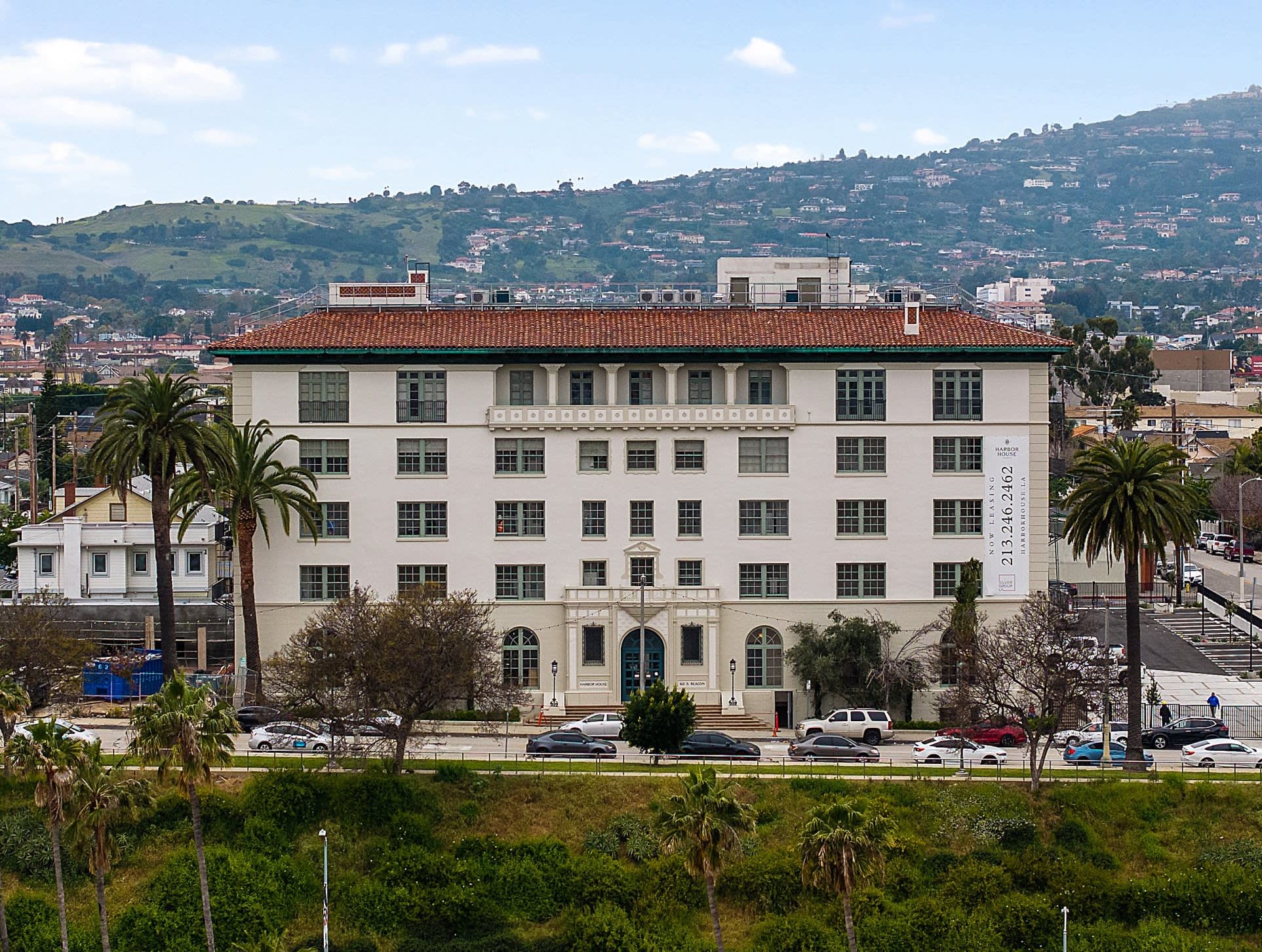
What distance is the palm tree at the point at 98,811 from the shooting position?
50.9 m

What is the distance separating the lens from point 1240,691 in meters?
82.4

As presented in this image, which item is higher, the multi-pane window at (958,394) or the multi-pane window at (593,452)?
the multi-pane window at (958,394)

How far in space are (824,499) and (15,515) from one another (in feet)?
242

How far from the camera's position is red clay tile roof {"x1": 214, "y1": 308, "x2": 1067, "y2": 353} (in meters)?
77.3

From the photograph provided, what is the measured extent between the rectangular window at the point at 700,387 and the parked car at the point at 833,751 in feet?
54.9

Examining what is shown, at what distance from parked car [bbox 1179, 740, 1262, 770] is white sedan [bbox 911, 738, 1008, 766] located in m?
6.85

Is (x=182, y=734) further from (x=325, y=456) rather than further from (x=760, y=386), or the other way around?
(x=760, y=386)

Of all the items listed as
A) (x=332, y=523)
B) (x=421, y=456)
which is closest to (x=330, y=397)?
(x=421, y=456)

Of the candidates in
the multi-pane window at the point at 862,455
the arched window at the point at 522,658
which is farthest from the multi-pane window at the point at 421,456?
the multi-pane window at the point at 862,455

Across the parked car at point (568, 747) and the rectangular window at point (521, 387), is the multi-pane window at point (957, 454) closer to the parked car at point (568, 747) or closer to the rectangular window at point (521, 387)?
the rectangular window at point (521, 387)

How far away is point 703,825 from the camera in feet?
159

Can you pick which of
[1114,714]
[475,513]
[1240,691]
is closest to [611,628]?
[475,513]

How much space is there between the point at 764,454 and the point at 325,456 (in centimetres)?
1861

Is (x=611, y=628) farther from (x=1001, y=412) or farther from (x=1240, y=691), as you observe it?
(x=1240, y=691)
